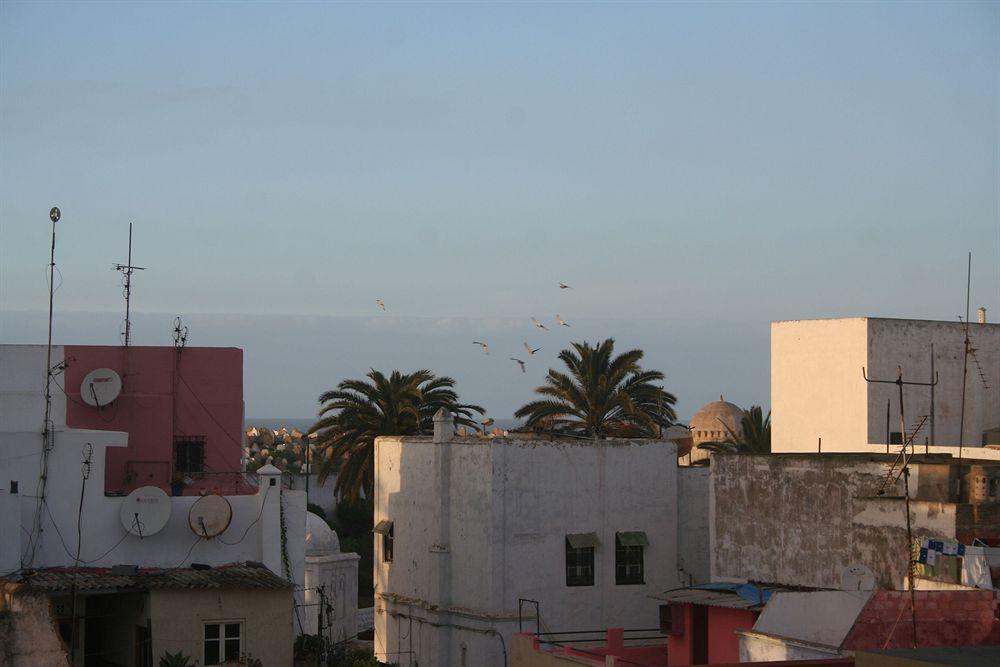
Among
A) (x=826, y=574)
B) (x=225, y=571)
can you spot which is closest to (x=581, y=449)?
(x=826, y=574)

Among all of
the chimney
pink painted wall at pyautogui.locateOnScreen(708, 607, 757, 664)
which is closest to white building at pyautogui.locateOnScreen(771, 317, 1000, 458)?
pink painted wall at pyautogui.locateOnScreen(708, 607, 757, 664)

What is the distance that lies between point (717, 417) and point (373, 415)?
984 inches

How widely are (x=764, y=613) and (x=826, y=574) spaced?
4.44 m

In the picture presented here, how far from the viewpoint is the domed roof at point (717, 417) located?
199 ft

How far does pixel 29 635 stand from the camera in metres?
21.7

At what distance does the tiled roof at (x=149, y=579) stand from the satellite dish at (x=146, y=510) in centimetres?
87

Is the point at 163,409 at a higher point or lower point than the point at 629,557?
higher

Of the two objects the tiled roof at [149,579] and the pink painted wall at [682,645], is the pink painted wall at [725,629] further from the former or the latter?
the tiled roof at [149,579]

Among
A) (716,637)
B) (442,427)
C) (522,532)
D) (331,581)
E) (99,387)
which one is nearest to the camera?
(99,387)

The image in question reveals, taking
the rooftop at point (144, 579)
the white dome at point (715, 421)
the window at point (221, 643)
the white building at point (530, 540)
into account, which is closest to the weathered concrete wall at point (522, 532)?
the white building at point (530, 540)

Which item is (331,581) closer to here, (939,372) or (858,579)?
(939,372)

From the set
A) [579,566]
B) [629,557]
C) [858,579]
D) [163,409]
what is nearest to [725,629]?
[858,579]

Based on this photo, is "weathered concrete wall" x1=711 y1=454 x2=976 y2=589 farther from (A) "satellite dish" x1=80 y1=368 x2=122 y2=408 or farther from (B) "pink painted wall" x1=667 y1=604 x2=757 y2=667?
(A) "satellite dish" x1=80 y1=368 x2=122 y2=408

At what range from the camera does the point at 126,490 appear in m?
26.5
